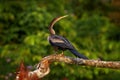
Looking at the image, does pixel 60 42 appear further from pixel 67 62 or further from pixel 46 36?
pixel 46 36

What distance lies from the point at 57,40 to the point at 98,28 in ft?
22.7

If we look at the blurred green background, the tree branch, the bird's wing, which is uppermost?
the blurred green background

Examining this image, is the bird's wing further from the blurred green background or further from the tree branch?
the blurred green background

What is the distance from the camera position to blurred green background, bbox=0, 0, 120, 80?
1208cm

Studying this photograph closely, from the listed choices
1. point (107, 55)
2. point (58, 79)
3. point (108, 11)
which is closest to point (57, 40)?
point (58, 79)

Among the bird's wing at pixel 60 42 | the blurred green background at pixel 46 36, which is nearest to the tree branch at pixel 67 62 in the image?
the bird's wing at pixel 60 42

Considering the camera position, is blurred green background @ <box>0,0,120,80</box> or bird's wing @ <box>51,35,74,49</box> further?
blurred green background @ <box>0,0,120,80</box>

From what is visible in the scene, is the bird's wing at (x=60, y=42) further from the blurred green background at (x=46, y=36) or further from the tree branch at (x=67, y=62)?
the blurred green background at (x=46, y=36)

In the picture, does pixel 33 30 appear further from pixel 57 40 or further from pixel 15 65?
pixel 57 40

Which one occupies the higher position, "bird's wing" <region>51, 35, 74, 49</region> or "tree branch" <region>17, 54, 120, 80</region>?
"bird's wing" <region>51, 35, 74, 49</region>

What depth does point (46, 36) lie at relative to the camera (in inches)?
491

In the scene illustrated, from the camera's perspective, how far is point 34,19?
518 inches

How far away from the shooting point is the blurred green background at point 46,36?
1208 centimetres

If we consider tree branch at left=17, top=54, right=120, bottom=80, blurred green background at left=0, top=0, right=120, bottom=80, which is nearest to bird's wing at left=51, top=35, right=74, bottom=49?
tree branch at left=17, top=54, right=120, bottom=80
